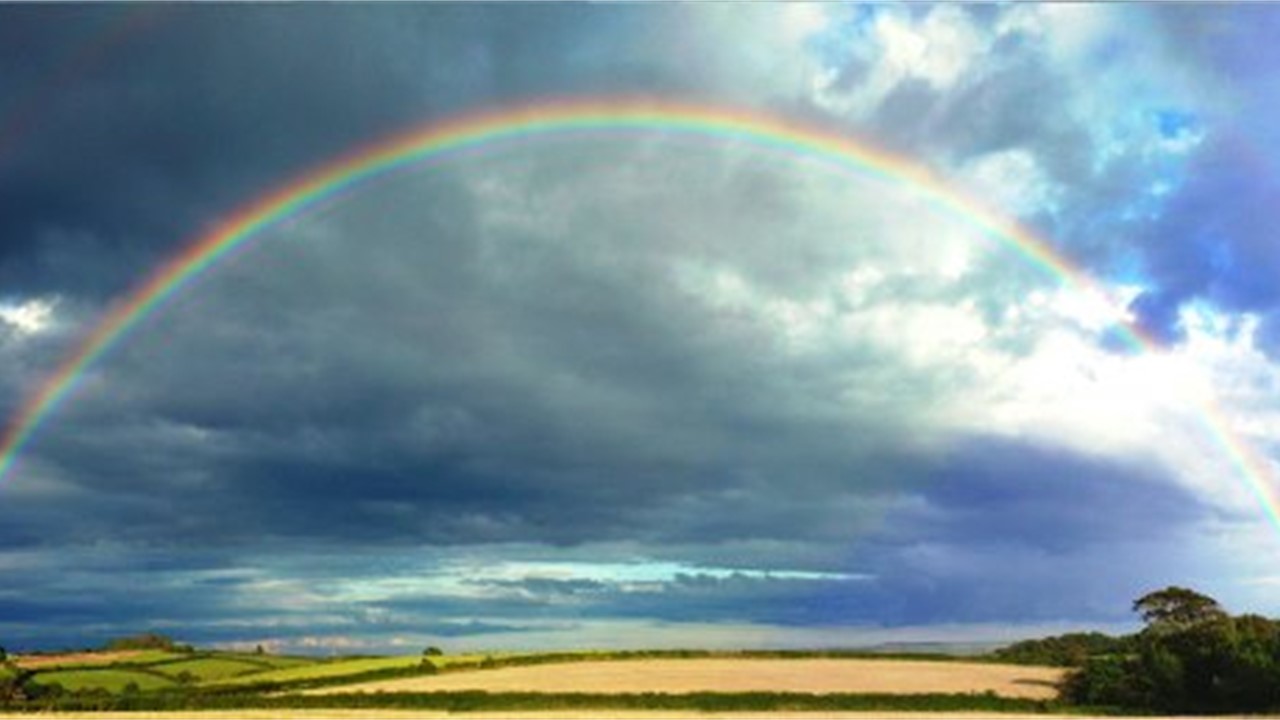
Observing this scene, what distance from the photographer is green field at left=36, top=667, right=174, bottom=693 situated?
4469 inches

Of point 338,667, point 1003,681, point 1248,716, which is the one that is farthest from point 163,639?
point 1248,716

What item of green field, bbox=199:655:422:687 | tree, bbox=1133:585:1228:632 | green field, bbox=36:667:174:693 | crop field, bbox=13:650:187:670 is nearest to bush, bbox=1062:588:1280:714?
tree, bbox=1133:585:1228:632

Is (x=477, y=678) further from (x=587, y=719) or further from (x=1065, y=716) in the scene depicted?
(x=1065, y=716)

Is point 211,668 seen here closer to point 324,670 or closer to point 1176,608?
point 324,670

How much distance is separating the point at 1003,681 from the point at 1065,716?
843 inches

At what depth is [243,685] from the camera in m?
101

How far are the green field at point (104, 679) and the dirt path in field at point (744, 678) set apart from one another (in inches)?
1144

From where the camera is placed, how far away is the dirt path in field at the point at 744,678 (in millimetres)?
89500

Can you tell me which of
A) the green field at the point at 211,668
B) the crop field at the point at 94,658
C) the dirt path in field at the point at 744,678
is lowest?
the dirt path in field at the point at 744,678

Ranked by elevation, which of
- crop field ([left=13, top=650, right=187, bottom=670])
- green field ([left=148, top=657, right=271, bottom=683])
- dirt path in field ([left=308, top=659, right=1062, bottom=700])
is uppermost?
crop field ([left=13, top=650, right=187, bottom=670])

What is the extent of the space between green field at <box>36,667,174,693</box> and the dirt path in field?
2905 cm

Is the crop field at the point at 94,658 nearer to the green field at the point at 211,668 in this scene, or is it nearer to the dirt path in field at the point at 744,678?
the green field at the point at 211,668

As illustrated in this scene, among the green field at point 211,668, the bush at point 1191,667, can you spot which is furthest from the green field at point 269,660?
the bush at point 1191,667

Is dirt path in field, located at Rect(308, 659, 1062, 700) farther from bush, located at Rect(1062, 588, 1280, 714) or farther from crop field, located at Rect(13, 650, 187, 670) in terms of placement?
crop field, located at Rect(13, 650, 187, 670)
